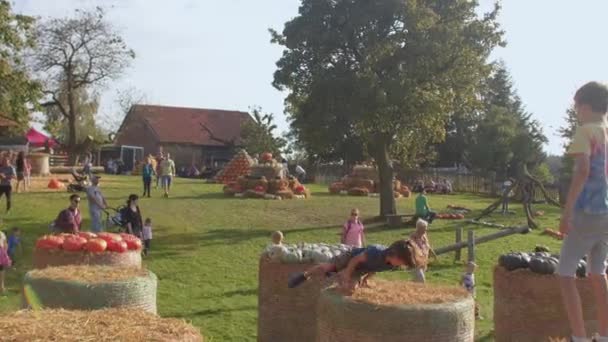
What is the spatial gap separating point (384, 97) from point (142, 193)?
12.8m

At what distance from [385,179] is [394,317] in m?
21.4

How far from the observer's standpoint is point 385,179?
27.9m

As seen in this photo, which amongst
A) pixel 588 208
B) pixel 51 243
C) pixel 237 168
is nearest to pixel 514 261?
pixel 588 208

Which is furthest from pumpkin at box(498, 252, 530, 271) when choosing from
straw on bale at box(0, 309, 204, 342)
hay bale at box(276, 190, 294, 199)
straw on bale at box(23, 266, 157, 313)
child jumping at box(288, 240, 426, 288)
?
hay bale at box(276, 190, 294, 199)

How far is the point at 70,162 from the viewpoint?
52375mm

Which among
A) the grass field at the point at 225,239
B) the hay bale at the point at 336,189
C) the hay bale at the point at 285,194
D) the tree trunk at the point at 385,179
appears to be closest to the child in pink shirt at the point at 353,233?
the grass field at the point at 225,239

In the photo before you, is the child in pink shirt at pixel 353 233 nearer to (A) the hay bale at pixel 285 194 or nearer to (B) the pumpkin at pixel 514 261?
(B) the pumpkin at pixel 514 261

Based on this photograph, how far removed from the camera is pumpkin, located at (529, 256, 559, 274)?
1002 cm

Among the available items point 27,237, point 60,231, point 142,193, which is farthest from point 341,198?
point 60,231

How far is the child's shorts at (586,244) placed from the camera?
5.09 meters

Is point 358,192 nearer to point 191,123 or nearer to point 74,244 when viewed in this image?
point 74,244

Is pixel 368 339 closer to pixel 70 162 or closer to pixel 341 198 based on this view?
pixel 341 198

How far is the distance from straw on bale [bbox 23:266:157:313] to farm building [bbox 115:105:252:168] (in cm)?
6092

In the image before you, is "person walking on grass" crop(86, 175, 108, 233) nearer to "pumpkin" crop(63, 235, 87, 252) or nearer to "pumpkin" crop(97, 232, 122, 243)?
"pumpkin" crop(97, 232, 122, 243)
